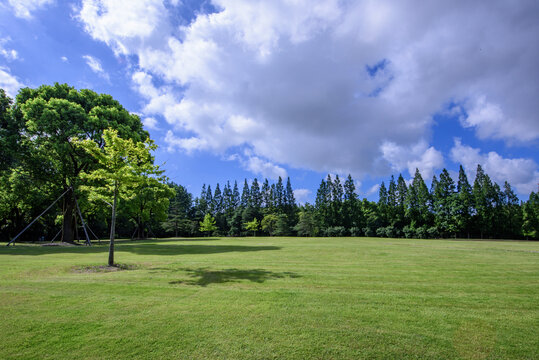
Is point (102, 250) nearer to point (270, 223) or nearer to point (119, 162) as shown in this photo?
point (119, 162)

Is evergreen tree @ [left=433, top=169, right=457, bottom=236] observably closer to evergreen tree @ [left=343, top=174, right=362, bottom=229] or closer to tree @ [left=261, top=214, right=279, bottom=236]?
evergreen tree @ [left=343, top=174, right=362, bottom=229]

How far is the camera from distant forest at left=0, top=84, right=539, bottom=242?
23.0 metres

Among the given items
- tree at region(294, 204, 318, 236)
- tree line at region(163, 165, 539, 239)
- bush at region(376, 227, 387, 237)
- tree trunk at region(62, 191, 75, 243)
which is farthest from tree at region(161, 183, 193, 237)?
bush at region(376, 227, 387, 237)

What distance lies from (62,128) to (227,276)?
75.6ft

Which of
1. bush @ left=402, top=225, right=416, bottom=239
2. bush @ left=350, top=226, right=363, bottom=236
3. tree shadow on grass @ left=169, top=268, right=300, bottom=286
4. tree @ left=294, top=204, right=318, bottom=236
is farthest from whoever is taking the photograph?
tree @ left=294, top=204, right=318, bottom=236

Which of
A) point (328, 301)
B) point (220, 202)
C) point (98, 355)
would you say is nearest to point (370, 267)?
point (328, 301)

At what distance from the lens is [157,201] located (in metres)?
49.0

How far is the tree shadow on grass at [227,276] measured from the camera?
8.28 meters

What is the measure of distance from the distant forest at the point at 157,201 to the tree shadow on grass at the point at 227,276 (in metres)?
5.53

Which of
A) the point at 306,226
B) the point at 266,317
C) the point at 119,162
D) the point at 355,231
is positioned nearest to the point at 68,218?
the point at 119,162

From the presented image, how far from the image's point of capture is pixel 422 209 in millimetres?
63469

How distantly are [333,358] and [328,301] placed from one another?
102 inches

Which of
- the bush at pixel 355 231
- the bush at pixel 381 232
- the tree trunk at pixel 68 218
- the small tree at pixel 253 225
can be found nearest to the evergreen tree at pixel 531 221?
the bush at pixel 381 232

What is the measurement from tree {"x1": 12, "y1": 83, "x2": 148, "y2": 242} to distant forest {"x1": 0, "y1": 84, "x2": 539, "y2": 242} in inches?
3.3
